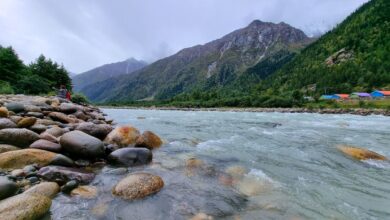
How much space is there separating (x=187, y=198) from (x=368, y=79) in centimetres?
13059

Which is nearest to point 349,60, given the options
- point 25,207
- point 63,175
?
point 63,175

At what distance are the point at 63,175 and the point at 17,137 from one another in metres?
3.26

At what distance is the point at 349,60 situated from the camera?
450 feet

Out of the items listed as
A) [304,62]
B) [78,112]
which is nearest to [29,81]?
[78,112]

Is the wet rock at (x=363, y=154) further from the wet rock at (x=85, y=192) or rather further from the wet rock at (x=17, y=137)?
the wet rock at (x=17, y=137)

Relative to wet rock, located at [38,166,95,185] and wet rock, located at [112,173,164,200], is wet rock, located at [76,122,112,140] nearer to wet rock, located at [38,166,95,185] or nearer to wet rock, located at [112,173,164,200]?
wet rock, located at [38,166,95,185]

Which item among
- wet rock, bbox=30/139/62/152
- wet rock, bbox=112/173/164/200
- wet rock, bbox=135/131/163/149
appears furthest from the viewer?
wet rock, bbox=135/131/163/149

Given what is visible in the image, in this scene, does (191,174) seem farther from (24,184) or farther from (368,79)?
(368,79)

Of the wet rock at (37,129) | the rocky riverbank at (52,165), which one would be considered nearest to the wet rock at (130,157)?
the rocky riverbank at (52,165)

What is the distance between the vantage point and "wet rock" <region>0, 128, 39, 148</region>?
8.88 meters

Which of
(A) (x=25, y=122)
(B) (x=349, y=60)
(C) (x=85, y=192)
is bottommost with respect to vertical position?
(C) (x=85, y=192)

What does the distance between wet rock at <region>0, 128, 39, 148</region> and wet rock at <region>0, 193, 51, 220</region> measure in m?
4.42

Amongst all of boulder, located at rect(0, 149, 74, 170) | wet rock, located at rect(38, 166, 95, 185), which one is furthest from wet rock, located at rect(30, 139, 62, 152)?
wet rock, located at rect(38, 166, 95, 185)

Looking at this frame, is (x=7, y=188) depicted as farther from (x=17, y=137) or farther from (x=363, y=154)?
(x=363, y=154)
